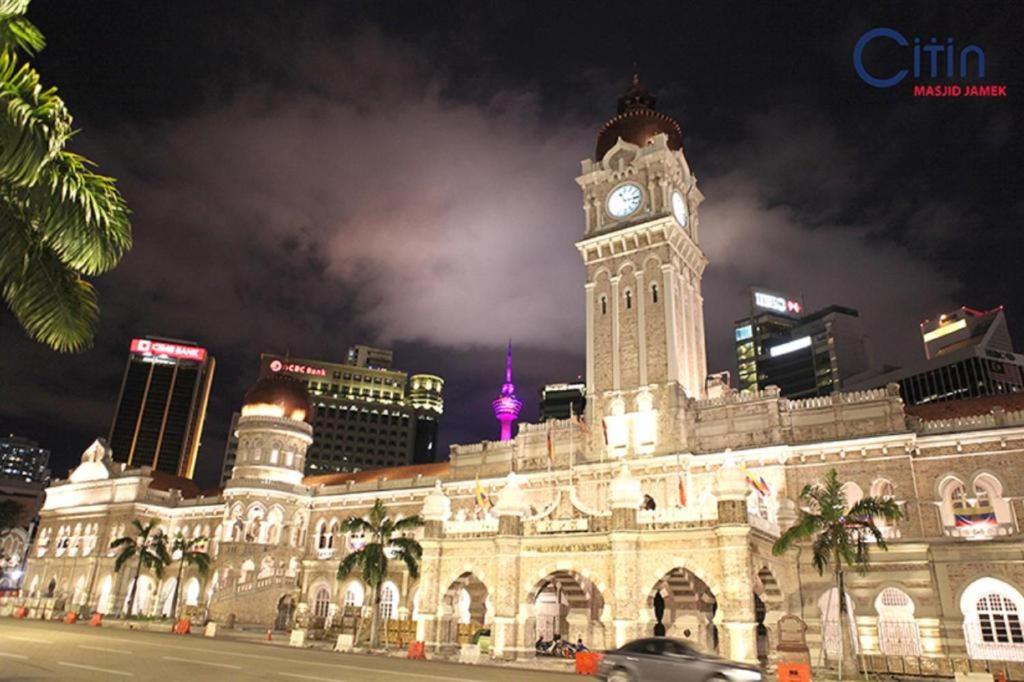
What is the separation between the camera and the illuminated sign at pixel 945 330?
126 metres

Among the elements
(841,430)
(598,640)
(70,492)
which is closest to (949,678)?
(841,430)

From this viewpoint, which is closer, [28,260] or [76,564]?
[28,260]

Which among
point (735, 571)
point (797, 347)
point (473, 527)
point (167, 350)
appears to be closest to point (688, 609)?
point (735, 571)

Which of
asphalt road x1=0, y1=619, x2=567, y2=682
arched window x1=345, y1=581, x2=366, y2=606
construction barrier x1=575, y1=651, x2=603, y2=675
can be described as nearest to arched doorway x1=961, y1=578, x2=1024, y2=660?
construction barrier x1=575, y1=651, x2=603, y2=675

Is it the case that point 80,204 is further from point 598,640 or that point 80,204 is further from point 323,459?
point 323,459

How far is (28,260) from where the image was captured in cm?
1184

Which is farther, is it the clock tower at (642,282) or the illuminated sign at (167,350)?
the illuminated sign at (167,350)

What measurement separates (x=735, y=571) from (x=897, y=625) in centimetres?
1407

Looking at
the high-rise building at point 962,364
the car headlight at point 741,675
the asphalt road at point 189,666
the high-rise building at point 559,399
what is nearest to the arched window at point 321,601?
the asphalt road at point 189,666

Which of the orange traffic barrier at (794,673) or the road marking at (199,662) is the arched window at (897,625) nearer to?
the orange traffic barrier at (794,673)

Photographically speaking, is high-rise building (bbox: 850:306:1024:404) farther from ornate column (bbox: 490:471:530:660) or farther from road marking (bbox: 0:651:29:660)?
road marking (bbox: 0:651:29:660)

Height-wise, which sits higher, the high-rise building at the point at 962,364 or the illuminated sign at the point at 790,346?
the illuminated sign at the point at 790,346

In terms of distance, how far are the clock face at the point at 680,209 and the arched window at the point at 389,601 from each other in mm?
32139

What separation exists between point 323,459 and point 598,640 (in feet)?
405
